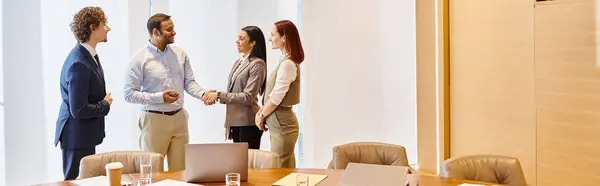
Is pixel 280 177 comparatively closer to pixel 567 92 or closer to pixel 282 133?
pixel 282 133

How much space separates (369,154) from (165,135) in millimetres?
1602

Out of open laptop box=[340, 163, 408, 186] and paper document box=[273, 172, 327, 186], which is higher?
open laptop box=[340, 163, 408, 186]

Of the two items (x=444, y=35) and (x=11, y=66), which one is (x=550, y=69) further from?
(x=11, y=66)

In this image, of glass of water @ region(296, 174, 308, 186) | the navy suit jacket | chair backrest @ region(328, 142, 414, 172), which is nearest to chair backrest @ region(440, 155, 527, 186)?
chair backrest @ region(328, 142, 414, 172)

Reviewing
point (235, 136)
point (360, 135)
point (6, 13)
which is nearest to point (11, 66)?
point (6, 13)

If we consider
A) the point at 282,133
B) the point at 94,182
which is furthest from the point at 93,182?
the point at 282,133

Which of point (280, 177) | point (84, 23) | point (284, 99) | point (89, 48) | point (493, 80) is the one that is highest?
point (84, 23)

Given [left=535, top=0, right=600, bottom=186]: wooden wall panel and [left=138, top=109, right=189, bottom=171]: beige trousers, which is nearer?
[left=535, top=0, right=600, bottom=186]: wooden wall panel

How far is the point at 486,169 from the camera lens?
316 centimetres

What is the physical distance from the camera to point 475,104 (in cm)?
518

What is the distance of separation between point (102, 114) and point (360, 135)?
9.91ft

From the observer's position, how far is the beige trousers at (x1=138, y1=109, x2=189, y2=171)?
4.36 meters

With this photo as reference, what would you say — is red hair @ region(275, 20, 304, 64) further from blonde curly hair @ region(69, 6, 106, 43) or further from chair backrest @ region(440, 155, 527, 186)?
chair backrest @ region(440, 155, 527, 186)

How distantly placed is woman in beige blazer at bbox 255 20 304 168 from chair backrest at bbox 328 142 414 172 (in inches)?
33.5
